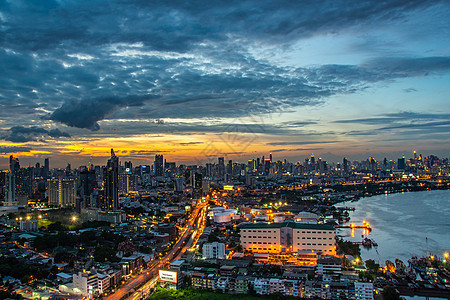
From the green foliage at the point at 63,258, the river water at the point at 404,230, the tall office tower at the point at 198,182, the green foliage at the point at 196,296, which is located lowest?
the river water at the point at 404,230

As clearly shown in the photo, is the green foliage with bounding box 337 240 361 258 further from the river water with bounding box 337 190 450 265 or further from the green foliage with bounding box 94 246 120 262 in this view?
the green foliage with bounding box 94 246 120 262

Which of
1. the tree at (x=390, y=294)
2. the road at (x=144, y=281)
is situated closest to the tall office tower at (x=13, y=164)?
the road at (x=144, y=281)

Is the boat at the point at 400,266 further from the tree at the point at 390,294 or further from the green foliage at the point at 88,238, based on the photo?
the green foliage at the point at 88,238

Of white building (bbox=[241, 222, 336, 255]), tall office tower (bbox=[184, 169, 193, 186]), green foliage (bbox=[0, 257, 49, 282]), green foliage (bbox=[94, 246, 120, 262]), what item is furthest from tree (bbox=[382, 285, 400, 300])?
tall office tower (bbox=[184, 169, 193, 186])

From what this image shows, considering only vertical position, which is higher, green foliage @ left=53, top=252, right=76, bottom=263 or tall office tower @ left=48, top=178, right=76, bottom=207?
tall office tower @ left=48, top=178, right=76, bottom=207

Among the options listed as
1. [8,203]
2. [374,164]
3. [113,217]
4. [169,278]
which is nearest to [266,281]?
[169,278]

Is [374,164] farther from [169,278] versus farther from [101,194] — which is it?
[169,278]

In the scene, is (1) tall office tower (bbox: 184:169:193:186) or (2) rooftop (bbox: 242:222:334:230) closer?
(2) rooftop (bbox: 242:222:334:230)
